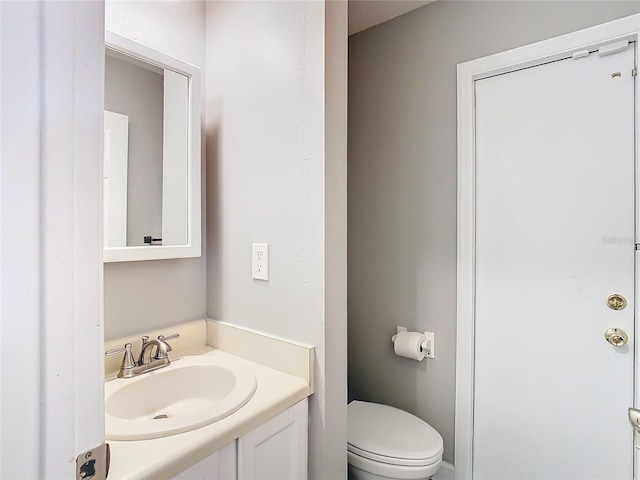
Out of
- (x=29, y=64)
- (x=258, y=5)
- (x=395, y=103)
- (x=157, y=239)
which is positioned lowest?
(x=157, y=239)

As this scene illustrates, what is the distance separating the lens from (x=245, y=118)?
1337 millimetres

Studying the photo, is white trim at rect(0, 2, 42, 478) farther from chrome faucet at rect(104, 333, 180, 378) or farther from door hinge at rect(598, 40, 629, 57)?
door hinge at rect(598, 40, 629, 57)

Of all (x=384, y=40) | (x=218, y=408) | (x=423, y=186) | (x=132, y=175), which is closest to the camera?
(x=218, y=408)

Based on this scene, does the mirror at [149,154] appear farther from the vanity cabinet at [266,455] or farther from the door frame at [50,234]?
the door frame at [50,234]

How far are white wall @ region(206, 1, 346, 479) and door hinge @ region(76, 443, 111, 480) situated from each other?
2.38 ft

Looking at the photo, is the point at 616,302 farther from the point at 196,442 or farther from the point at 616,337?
the point at 196,442

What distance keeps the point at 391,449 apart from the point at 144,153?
143 centimetres

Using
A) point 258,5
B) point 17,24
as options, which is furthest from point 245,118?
point 17,24

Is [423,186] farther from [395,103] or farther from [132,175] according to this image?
[132,175]

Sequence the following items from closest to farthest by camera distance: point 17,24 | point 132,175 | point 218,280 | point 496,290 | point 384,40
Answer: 1. point 17,24
2. point 132,175
3. point 218,280
4. point 496,290
5. point 384,40

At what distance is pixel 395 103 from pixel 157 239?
1323 millimetres

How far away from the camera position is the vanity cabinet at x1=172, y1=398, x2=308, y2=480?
2.86ft

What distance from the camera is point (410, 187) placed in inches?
70.7

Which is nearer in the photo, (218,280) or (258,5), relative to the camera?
(258,5)
